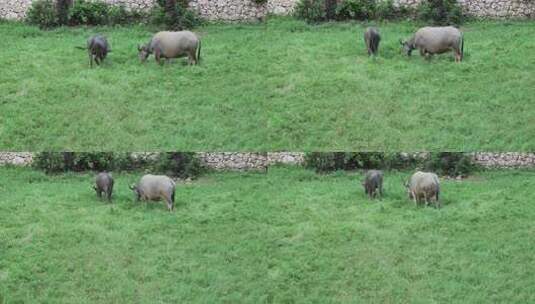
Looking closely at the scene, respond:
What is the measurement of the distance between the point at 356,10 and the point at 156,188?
979cm

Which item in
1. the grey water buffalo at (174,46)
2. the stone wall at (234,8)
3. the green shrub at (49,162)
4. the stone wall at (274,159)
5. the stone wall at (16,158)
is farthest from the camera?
the stone wall at (234,8)

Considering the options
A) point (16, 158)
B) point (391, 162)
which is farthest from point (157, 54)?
point (391, 162)

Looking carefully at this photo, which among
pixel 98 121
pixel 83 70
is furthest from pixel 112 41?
pixel 98 121

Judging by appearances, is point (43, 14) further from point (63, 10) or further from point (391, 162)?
point (391, 162)

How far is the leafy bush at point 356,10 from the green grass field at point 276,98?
1.51 metres

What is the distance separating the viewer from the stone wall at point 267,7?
35094 millimetres

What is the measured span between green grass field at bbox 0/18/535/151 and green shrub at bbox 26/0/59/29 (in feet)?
6.66

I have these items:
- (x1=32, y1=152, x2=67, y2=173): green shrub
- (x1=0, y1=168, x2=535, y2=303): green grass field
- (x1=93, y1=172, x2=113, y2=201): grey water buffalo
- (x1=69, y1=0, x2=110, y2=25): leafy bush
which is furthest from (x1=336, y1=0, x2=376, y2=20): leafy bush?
(x1=32, y1=152, x2=67, y2=173): green shrub

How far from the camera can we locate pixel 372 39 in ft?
104

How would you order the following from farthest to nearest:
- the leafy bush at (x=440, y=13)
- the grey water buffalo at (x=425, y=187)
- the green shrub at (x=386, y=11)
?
the green shrub at (x=386, y=11) → the leafy bush at (x=440, y=13) → the grey water buffalo at (x=425, y=187)

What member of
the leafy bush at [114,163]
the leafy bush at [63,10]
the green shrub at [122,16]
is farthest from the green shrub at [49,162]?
the green shrub at [122,16]

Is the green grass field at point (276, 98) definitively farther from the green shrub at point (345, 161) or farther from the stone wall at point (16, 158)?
Answer: the stone wall at point (16, 158)

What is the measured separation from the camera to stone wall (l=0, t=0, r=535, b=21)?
115 feet

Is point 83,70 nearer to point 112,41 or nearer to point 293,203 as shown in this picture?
point 112,41
